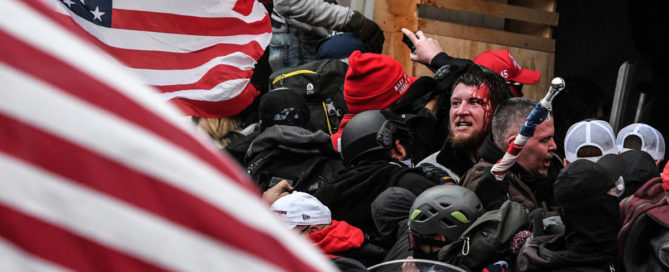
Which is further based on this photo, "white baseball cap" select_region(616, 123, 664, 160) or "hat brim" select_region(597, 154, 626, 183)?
"white baseball cap" select_region(616, 123, 664, 160)

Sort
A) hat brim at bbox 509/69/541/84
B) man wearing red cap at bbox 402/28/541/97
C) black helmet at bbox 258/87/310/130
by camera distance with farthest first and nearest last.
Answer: hat brim at bbox 509/69/541/84 → man wearing red cap at bbox 402/28/541/97 → black helmet at bbox 258/87/310/130

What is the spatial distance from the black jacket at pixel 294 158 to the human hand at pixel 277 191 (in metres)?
0.16

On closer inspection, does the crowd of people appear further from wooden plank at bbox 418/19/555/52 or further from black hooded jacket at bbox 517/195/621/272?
wooden plank at bbox 418/19/555/52

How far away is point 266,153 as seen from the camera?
5996 mm

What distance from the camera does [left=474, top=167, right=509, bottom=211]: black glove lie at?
4.71 meters

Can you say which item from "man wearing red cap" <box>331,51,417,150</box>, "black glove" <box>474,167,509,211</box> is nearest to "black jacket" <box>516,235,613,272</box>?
"black glove" <box>474,167,509,211</box>

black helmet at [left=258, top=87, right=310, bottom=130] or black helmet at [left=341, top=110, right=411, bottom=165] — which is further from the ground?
black helmet at [left=341, top=110, right=411, bottom=165]

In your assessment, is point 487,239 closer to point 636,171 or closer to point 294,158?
point 636,171

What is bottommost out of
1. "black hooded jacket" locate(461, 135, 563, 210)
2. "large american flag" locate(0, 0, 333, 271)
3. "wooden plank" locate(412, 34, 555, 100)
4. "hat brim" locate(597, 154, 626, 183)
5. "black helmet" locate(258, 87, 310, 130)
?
"wooden plank" locate(412, 34, 555, 100)

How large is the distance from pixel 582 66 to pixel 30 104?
8.63 metres

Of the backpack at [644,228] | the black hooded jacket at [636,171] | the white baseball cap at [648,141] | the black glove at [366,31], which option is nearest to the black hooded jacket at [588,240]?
the backpack at [644,228]

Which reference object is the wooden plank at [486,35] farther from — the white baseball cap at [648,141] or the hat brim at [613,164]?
the hat brim at [613,164]

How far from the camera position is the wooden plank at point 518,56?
7534 millimetres

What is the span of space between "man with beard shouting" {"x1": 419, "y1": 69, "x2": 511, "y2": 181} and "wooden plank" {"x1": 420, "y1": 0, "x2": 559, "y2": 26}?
1965 mm
